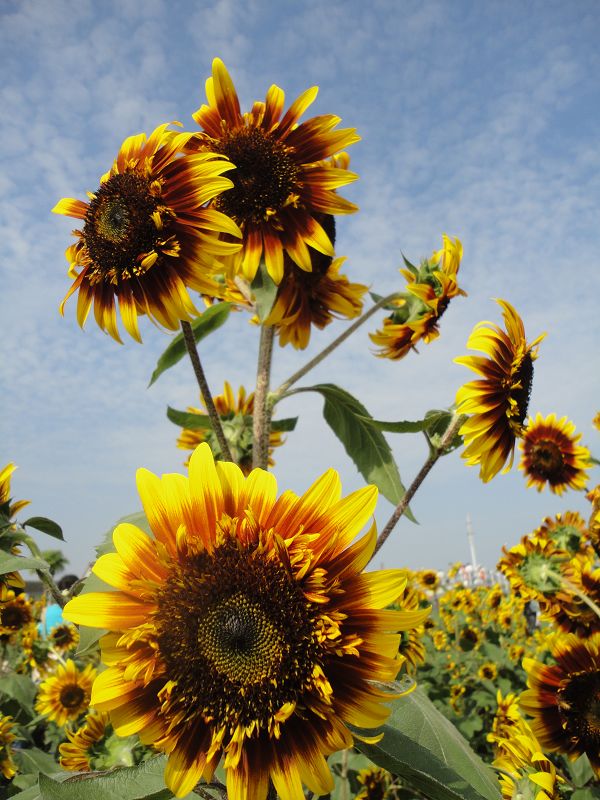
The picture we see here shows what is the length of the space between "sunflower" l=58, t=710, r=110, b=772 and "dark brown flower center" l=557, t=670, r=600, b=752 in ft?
5.41

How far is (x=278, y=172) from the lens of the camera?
169 cm

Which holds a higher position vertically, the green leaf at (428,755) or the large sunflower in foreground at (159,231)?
the large sunflower in foreground at (159,231)

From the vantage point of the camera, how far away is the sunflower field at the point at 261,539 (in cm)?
104

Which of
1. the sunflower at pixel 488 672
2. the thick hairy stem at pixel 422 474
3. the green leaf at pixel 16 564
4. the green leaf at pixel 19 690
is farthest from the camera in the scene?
the sunflower at pixel 488 672

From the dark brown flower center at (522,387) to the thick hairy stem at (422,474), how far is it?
Result: 0.52 feet

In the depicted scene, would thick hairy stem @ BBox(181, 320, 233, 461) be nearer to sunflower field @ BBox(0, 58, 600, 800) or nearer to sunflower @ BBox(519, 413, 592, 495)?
sunflower field @ BBox(0, 58, 600, 800)

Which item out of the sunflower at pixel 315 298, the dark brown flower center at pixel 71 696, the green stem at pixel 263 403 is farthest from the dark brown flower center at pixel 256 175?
the dark brown flower center at pixel 71 696

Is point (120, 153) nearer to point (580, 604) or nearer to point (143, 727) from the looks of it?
point (143, 727)

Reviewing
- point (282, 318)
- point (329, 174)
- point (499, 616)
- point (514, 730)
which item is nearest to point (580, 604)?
point (514, 730)

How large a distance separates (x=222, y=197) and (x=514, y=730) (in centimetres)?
191

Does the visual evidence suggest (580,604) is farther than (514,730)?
Yes

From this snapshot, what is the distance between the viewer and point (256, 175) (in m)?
1.66

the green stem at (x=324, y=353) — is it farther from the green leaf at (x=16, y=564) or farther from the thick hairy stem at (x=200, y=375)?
the green leaf at (x=16, y=564)

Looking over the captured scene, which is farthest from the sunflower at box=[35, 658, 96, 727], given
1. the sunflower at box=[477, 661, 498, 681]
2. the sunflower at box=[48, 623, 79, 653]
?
the sunflower at box=[477, 661, 498, 681]
